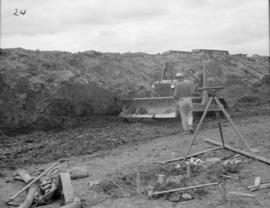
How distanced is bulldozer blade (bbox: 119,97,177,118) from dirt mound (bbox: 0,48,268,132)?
0.81 m

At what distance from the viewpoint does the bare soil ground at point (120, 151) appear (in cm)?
614

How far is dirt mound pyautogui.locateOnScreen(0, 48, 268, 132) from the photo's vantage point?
43.3ft

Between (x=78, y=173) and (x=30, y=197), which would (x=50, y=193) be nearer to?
(x=30, y=197)

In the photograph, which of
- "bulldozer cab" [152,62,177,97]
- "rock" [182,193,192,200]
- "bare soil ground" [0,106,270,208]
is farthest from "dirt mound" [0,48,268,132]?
"rock" [182,193,192,200]

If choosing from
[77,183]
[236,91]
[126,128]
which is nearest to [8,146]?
[126,128]

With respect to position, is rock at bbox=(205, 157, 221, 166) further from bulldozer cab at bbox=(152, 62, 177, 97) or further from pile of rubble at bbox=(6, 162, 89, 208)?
bulldozer cab at bbox=(152, 62, 177, 97)

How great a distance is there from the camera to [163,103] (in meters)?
13.7

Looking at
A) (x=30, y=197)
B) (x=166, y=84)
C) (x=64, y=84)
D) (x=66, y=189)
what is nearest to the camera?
(x=66, y=189)

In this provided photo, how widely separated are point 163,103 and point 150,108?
0.56 metres

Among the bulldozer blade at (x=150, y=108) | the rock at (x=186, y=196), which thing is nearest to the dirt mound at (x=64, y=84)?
the bulldozer blade at (x=150, y=108)

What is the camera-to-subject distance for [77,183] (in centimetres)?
719

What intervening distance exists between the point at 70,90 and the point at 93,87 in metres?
1.05

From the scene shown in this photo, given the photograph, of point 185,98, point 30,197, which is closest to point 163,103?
point 185,98

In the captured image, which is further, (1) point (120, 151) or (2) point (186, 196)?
(1) point (120, 151)
